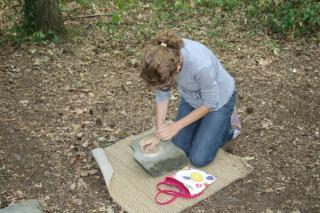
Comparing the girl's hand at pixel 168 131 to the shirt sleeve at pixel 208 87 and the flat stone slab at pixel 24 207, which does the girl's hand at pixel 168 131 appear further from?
the flat stone slab at pixel 24 207

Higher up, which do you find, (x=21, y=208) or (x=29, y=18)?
(x=29, y=18)

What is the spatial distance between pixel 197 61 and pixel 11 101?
234cm

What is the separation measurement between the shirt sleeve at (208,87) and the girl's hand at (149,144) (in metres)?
0.52

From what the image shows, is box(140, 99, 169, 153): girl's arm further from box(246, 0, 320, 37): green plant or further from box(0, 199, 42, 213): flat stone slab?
box(246, 0, 320, 37): green plant

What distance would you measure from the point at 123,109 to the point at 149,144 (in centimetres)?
103

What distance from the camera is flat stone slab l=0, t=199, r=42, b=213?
342 cm

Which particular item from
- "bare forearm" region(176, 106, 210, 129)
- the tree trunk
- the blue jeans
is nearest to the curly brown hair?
"bare forearm" region(176, 106, 210, 129)

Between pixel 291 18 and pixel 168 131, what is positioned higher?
pixel 291 18

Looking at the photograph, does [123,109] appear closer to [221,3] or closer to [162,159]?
[162,159]

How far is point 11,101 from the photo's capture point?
484 centimetres

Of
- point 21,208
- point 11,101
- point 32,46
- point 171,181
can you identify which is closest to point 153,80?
point 171,181

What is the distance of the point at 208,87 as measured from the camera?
3.43 meters

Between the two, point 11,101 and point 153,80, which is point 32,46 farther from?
point 153,80

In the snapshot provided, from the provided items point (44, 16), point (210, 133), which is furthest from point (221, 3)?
point (210, 133)
